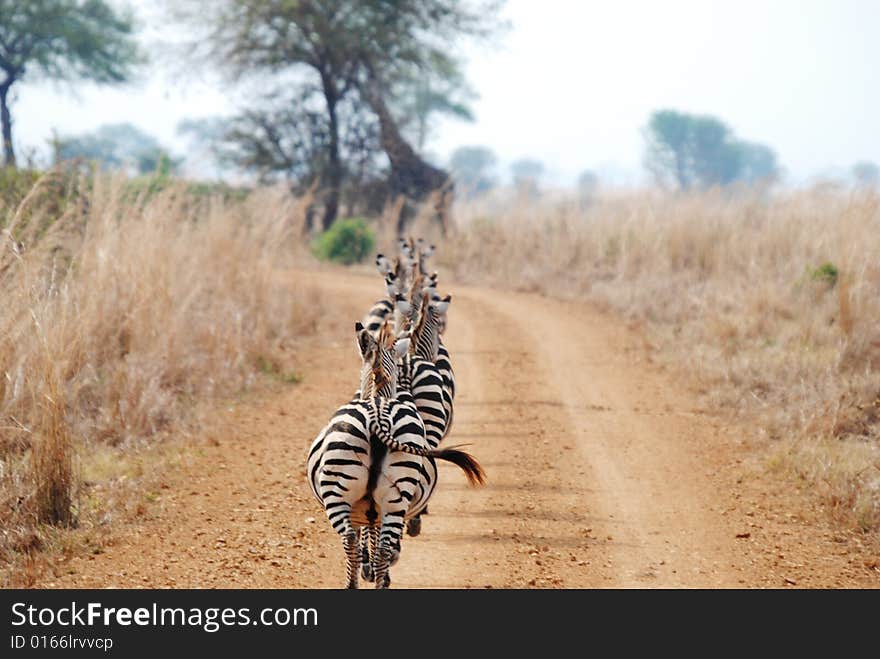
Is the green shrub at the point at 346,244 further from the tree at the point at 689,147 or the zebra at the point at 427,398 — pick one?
the tree at the point at 689,147

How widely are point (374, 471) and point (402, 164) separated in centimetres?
2310

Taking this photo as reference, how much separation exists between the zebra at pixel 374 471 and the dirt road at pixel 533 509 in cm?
50

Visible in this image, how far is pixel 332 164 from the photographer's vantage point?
90.8ft

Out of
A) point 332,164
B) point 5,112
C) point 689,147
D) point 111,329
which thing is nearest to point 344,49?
point 332,164

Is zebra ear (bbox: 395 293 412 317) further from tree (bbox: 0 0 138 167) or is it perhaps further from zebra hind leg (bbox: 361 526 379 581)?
tree (bbox: 0 0 138 167)

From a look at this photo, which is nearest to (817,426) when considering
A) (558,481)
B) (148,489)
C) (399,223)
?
(558,481)

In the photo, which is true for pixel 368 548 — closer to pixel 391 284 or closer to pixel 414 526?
pixel 414 526

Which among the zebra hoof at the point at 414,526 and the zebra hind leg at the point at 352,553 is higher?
the zebra hind leg at the point at 352,553

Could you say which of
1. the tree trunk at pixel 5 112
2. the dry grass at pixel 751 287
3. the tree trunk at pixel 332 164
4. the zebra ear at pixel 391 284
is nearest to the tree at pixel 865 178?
the dry grass at pixel 751 287

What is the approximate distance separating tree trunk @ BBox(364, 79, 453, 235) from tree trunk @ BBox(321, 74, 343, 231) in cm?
103

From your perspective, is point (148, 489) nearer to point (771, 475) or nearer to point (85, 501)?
point (85, 501)

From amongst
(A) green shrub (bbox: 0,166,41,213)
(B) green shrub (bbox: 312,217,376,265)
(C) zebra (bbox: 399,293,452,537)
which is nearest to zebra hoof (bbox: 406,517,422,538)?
(C) zebra (bbox: 399,293,452,537)

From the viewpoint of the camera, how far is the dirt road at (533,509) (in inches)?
217

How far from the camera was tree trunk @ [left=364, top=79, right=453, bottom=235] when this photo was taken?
1056 inches
